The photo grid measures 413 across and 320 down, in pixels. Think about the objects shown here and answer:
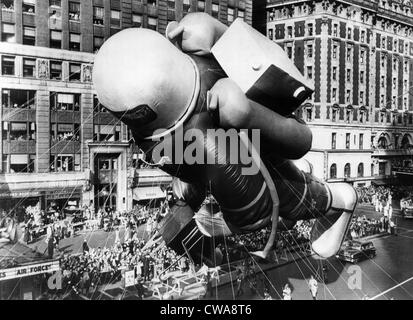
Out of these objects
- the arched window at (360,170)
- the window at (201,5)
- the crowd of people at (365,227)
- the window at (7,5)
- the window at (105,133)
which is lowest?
the crowd of people at (365,227)

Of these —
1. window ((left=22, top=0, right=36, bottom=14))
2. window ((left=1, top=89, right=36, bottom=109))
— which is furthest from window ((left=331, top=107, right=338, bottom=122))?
window ((left=22, top=0, right=36, bottom=14))

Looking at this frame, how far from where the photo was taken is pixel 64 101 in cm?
2319

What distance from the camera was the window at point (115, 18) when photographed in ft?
77.9

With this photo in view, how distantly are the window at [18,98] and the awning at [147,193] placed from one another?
7071mm

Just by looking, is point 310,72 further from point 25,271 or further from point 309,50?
point 25,271

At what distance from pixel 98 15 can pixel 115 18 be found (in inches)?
38.4

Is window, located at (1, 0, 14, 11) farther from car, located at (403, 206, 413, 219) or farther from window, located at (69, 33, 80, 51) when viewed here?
car, located at (403, 206, 413, 219)

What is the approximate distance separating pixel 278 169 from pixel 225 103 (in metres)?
1.34

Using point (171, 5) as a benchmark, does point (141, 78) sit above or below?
below

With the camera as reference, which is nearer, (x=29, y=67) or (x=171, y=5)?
(x=29, y=67)

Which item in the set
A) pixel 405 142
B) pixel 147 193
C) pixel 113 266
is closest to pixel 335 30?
pixel 405 142

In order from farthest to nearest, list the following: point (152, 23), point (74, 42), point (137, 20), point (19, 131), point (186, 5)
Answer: point (186, 5)
point (152, 23)
point (137, 20)
point (74, 42)
point (19, 131)

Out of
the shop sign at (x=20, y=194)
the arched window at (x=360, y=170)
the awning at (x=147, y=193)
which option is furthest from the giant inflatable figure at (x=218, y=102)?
the arched window at (x=360, y=170)

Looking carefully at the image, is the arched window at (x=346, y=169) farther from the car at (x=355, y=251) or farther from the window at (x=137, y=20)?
the window at (x=137, y=20)
